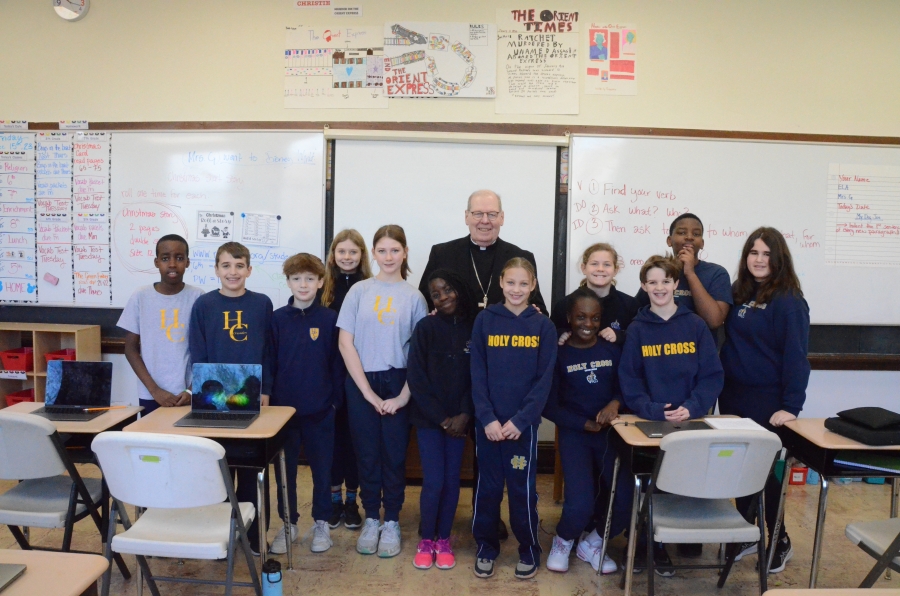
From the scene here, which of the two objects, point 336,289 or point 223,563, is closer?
point 223,563

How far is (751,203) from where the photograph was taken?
136 inches

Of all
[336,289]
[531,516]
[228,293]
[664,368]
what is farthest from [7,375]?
[664,368]

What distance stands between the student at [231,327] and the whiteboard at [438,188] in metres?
1.18

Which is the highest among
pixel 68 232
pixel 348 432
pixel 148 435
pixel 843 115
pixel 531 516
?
pixel 843 115

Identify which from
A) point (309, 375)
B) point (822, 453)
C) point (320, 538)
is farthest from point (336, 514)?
point (822, 453)

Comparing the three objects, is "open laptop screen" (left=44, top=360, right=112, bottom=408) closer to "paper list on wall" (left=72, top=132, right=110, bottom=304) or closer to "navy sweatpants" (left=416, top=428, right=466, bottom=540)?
"navy sweatpants" (left=416, top=428, right=466, bottom=540)

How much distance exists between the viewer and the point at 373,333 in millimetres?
2406

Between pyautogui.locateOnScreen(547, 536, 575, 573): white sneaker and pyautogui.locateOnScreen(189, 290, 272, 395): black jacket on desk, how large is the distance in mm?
1386

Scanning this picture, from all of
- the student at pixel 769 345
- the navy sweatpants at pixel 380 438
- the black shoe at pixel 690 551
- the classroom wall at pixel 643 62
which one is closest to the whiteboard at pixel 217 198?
the classroom wall at pixel 643 62

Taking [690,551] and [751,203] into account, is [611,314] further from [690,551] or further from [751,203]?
[751,203]

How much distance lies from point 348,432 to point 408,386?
0.56 metres

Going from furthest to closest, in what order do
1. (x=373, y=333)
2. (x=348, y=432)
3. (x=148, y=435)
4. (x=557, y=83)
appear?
(x=557, y=83)
(x=348, y=432)
(x=373, y=333)
(x=148, y=435)

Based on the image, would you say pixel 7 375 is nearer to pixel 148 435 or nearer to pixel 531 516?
pixel 148 435

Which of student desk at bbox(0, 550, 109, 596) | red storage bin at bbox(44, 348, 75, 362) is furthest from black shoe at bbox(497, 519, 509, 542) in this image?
red storage bin at bbox(44, 348, 75, 362)
